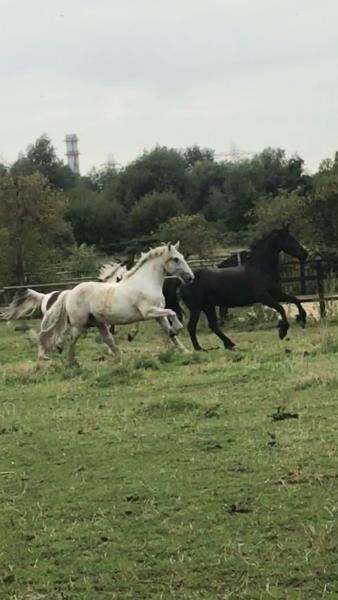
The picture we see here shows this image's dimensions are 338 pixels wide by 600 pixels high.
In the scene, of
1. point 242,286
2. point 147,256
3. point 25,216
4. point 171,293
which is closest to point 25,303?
point 171,293

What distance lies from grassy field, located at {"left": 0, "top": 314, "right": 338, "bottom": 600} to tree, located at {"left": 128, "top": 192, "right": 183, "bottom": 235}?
6039 centimetres

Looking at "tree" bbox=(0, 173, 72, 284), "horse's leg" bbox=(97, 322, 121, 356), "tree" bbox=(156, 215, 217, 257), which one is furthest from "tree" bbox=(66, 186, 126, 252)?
"horse's leg" bbox=(97, 322, 121, 356)

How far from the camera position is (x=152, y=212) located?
7050cm

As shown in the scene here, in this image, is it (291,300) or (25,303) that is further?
(25,303)

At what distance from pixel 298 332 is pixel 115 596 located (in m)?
12.2

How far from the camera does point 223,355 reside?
11.7 m

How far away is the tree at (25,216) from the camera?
118ft

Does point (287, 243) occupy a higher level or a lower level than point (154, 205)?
lower

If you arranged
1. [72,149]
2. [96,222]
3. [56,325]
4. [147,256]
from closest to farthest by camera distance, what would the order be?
[147,256] < [56,325] < [96,222] < [72,149]

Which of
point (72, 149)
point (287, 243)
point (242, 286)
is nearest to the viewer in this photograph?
point (242, 286)

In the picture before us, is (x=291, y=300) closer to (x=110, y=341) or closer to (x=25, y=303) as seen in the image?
(x=110, y=341)

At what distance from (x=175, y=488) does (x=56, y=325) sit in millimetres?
8243

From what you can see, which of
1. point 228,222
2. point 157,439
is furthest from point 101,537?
point 228,222

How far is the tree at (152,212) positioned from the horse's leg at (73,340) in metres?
56.2
